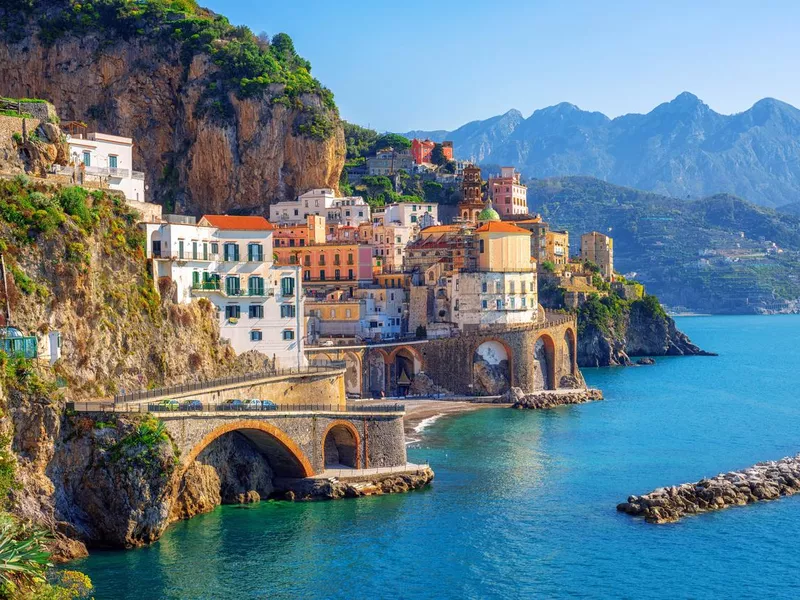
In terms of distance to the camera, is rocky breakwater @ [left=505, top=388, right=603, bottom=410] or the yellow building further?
the yellow building

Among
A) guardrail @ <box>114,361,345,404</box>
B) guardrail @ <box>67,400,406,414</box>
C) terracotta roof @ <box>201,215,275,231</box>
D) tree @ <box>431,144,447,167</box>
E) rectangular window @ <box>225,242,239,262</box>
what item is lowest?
guardrail @ <box>67,400,406,414</box>

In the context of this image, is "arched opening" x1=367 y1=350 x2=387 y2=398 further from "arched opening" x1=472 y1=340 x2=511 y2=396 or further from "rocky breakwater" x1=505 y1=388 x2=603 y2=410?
"rocky breakwater" x1=505 y1=388 x2=603 y2=410

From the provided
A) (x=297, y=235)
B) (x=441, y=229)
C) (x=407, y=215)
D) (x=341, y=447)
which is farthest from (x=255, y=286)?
(x=407, y=215)

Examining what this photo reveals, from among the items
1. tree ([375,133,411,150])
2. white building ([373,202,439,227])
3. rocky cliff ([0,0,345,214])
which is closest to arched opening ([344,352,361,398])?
white building ([373,202,439,227])

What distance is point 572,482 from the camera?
6488 cm

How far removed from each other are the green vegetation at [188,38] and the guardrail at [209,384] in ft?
187

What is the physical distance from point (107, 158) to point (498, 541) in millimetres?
38162

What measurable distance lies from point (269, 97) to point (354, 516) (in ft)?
246

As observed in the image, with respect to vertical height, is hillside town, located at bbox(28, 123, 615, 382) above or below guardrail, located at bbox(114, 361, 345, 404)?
above

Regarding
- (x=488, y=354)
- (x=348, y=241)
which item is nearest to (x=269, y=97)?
(x=348, y=241)

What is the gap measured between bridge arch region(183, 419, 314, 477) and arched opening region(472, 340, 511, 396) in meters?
41.2

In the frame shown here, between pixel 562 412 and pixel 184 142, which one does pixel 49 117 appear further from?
pixel 184 142

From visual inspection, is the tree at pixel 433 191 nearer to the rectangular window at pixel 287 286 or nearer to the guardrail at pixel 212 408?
the rectangular window at pixel 287 286

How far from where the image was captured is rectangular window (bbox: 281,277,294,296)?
7162 centimetres
